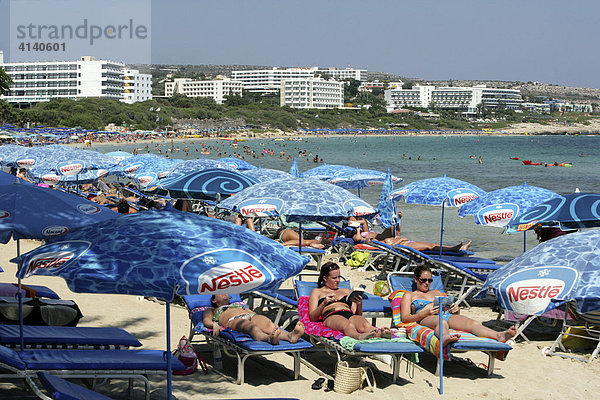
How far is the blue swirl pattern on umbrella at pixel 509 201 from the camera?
1059 centimetres

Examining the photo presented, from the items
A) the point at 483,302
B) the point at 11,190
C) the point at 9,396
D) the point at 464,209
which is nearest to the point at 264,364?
the point at 9,396

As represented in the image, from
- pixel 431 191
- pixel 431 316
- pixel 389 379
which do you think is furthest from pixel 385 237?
pixel 389 379

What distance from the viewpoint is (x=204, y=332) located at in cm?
642

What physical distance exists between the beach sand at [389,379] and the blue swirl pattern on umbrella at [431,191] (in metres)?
4.48

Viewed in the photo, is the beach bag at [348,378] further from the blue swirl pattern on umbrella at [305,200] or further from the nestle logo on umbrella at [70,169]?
the nestle logo on umbrella at [70,169]

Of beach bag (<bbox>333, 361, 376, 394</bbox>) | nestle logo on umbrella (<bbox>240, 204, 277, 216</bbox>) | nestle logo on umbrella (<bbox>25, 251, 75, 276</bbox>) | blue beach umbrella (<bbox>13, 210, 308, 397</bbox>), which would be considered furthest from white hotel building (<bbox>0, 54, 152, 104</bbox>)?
nestle logo on umbrella (<bbox>25, 251, 75, 276</bbox>)

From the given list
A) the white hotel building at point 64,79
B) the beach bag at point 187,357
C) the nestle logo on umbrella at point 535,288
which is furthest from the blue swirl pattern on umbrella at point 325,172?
the white hotel building at point 64,79

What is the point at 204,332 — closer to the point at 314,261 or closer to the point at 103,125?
the point at 314,261

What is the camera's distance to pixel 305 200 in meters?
8.23

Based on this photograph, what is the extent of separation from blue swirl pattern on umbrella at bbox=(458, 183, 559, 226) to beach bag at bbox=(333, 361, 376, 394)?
529cm

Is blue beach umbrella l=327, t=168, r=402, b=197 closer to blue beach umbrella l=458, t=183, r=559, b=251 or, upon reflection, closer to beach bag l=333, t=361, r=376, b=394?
blue beach umbrella l=458, t=183, r=559, b=251

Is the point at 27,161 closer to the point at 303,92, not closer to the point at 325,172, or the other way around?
the point at 325,172

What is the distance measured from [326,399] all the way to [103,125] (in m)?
104

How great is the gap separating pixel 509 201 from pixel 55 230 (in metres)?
7.46
